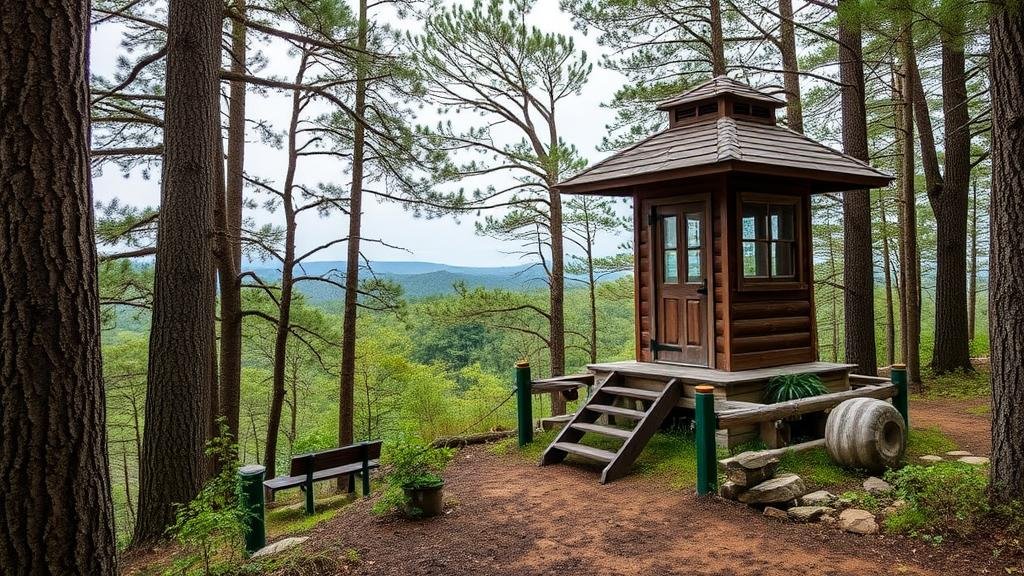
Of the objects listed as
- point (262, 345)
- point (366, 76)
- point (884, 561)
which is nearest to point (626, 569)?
point (884, 561)

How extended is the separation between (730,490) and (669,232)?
141 inches

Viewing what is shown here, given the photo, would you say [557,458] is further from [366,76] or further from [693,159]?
[366,76]

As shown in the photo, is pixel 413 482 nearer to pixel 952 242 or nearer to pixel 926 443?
pixel 926 443

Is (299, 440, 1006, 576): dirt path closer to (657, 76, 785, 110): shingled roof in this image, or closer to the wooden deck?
the wooden deck

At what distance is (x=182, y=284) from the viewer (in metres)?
6.16

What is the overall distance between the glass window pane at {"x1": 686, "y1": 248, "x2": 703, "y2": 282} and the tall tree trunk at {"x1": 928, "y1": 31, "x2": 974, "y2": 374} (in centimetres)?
691

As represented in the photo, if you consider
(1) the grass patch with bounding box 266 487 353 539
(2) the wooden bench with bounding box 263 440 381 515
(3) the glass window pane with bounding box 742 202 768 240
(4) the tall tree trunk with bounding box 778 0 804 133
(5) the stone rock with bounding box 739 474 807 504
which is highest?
(4) the tall tree trunk with bounding box 778 0 804 133

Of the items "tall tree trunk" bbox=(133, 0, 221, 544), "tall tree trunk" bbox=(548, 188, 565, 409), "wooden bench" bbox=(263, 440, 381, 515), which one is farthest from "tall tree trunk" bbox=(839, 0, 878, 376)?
"tall tree trunk" bbox=(133, 0, 221, 544)

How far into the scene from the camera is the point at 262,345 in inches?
893

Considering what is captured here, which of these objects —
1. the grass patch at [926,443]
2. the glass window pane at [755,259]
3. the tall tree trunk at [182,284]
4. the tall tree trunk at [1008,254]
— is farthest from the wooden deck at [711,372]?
the tall tree trunk at [182,284]

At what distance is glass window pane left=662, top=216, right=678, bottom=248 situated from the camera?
25.3 ft

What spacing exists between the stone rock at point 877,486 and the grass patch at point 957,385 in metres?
5.98

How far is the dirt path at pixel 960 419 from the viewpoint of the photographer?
6.98 m

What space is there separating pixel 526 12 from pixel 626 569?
37.5 ft
